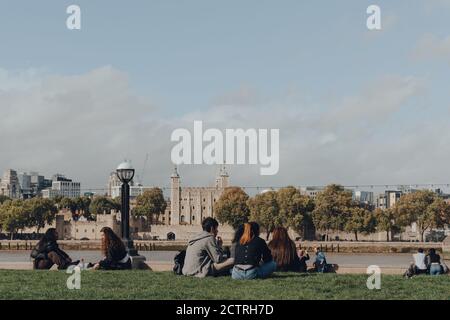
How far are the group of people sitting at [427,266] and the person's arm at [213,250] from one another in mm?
4422

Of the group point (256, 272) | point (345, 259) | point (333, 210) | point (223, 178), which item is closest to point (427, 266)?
point (256, 272)

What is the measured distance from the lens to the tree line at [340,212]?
3634 inches

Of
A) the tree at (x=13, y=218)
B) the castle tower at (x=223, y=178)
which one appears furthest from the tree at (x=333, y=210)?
the castle tower at (x=223, y=178)

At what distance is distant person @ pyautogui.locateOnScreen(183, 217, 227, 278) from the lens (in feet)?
53.9

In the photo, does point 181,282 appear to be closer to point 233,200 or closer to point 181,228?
point 233,200

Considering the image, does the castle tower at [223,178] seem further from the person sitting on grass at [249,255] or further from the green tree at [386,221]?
the person sitting on grass at [249,255]

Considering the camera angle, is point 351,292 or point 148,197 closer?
Answer: point 351,292

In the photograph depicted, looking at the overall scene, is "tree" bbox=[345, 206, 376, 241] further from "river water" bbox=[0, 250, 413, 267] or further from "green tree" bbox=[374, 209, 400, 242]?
"river water" bbox=[0, 250, 413, 267]

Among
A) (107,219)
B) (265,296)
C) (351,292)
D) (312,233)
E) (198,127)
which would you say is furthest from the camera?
(107,219)

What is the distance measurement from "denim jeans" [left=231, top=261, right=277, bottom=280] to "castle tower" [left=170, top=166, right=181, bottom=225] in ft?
411

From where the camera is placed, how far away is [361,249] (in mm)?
85375
